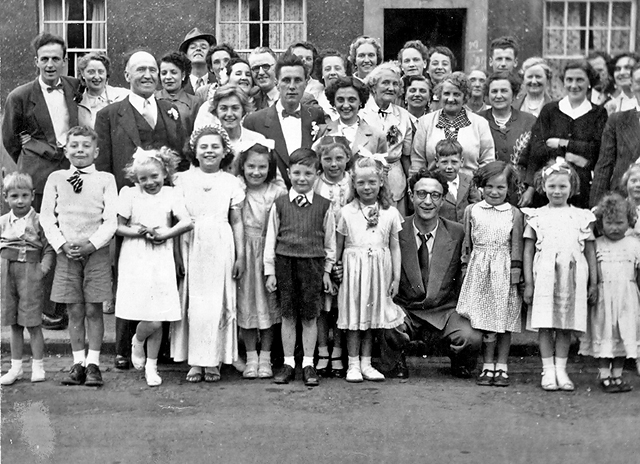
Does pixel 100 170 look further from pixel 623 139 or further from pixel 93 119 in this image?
pixel 623 139

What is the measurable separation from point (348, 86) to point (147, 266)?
1.98m

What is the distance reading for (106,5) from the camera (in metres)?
12.2

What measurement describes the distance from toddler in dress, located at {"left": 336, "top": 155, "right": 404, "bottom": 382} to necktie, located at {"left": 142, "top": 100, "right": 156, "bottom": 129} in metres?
1.56

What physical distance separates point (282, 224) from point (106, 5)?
682 cm

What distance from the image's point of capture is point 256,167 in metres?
6.58

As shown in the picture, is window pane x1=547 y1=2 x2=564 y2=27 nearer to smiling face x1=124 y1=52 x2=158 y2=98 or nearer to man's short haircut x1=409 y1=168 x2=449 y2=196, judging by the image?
man's short haircut x1=409 y1=168 x2=449 y2=196

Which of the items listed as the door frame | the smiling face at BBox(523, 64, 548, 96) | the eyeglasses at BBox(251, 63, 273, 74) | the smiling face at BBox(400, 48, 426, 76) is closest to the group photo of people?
the eyeglasses at BBox(251, 63, 273, 74)

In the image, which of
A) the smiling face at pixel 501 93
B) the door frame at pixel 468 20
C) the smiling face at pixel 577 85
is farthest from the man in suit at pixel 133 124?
the door frame at pixel 468 20

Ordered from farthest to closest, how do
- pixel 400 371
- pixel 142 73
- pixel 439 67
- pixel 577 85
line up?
pixel 439 67 → pixel 577 85 → pixel 142 73 → pixel 400 371

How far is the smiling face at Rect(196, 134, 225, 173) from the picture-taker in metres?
6.51

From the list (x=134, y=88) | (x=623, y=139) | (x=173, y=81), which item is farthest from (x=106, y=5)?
(x=623, y=139)

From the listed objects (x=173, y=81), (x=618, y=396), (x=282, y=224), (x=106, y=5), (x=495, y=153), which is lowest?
(x=618, y=396)

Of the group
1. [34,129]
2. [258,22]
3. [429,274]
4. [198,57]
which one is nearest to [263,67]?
[198,57]

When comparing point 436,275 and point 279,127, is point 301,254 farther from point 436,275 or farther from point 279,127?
point 279,127
